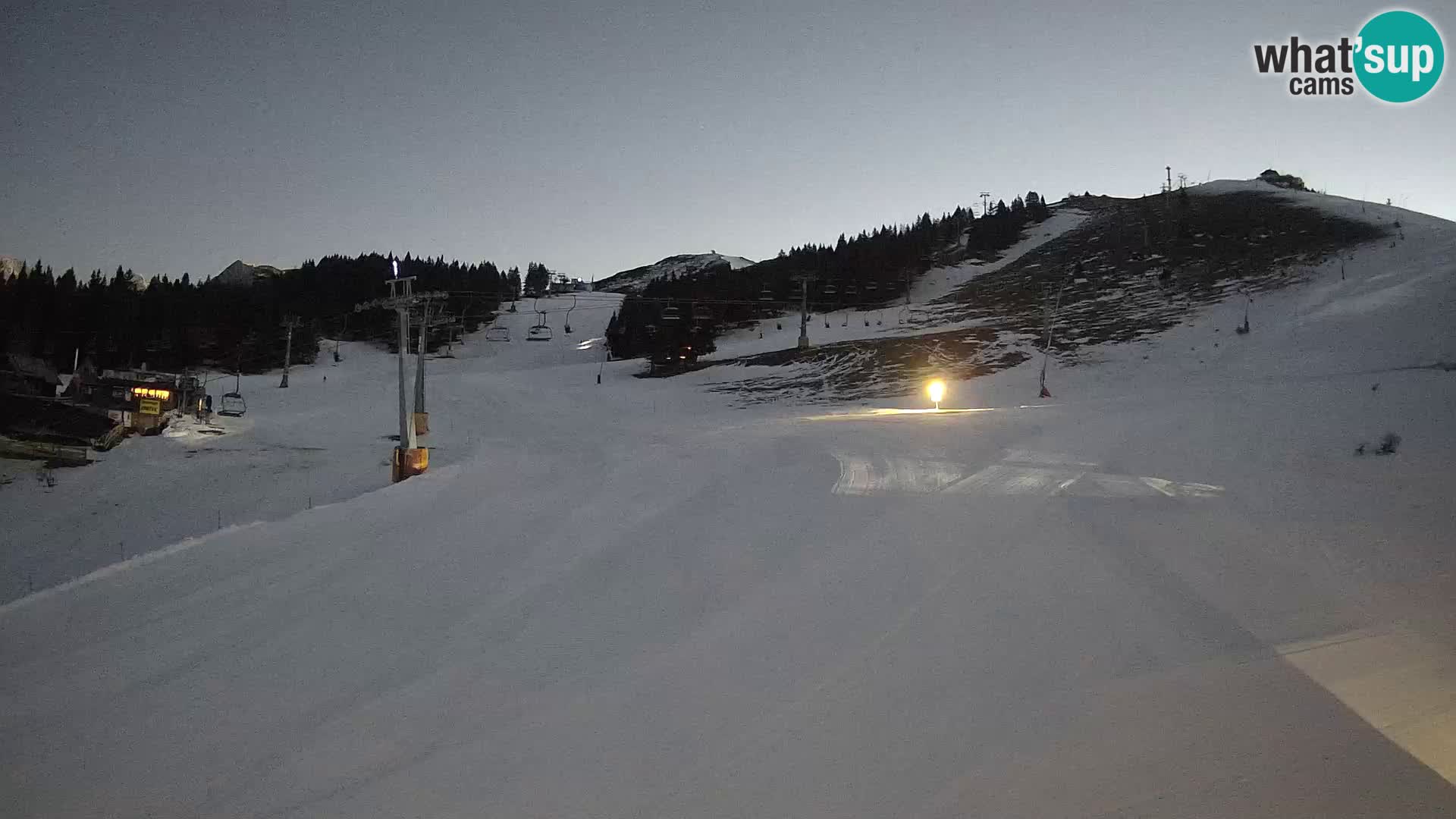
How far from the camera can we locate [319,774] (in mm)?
6027

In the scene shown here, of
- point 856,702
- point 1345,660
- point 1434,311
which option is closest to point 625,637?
point 856,702

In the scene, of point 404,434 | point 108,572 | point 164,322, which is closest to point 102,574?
point 108,572

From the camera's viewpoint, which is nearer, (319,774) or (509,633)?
(319,774)

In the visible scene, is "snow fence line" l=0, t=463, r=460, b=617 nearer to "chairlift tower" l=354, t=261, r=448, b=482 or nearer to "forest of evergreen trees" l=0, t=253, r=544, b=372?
"chairlift tower" l=354, t=261, r=448, b=482

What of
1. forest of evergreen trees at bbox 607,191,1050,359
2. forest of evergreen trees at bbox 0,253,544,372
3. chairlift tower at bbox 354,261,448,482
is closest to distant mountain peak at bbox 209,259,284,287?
forest of evergreen trees at bbox 0,253,544,372

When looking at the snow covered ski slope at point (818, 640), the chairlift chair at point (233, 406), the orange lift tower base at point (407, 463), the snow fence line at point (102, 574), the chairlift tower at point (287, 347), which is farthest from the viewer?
the chairlift tower at point (287, 347)

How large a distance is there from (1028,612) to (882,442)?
9.14 m

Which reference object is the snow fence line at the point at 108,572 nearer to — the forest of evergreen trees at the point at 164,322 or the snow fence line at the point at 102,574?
the snow fence line at the point at 102,574

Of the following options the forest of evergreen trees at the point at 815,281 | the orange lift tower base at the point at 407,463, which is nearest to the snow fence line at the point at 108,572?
the orange lift tower base at the point at 407,463

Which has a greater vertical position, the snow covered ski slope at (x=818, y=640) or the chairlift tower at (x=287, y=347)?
the chairlift tower at (x=287, y=347)

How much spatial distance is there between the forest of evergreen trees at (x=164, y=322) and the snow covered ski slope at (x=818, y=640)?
37.1m

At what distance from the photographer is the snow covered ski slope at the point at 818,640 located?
18.4ft

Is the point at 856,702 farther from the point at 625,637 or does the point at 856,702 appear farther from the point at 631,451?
the point at 631,451

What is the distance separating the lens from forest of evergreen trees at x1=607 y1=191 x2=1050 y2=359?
63719 millimetres
